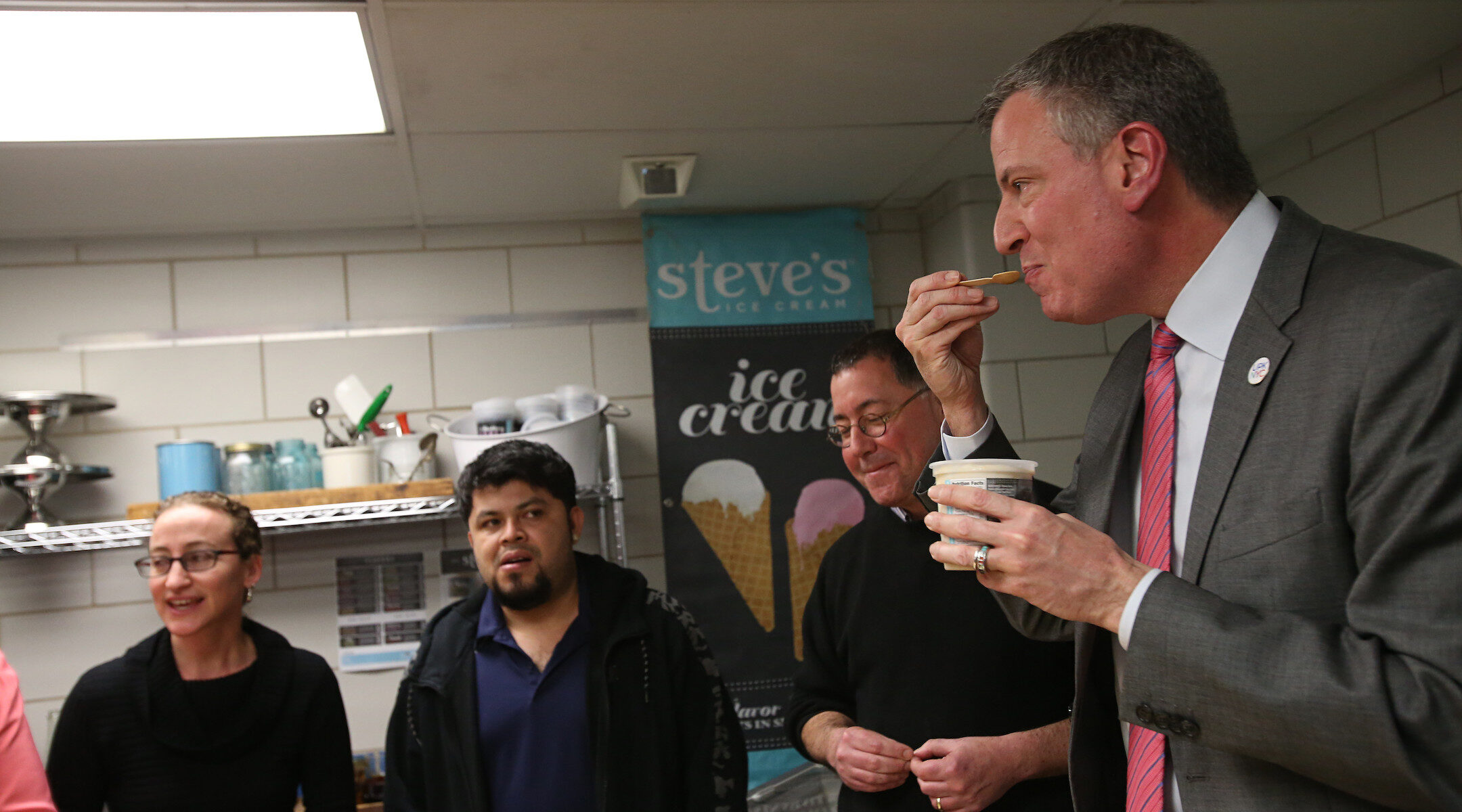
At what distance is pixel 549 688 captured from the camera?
2.10 meters

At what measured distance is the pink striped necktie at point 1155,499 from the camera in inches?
39.4

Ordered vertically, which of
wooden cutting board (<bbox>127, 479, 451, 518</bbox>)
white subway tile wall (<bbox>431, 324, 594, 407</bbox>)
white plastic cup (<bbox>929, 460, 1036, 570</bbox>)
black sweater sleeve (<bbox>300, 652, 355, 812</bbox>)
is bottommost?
black sweater sleeve (<bbox>300, 652, 355, 812</bbox>)

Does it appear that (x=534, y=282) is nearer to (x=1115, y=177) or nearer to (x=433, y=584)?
(x=433, y=584)

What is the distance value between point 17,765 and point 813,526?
197cm

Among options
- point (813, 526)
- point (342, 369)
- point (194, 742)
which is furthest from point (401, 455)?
point (813, 526)

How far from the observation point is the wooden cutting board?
248 centimetres

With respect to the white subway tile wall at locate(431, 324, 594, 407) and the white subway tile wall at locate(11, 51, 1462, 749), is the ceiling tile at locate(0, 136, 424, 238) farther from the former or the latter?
the white subway tile wall at locate(431, 324, 594, 407)

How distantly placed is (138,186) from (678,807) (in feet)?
6.32

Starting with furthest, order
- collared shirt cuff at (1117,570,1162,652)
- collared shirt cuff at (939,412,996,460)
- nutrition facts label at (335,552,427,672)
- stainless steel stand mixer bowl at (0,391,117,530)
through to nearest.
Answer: nutrition facts label at (335,552,427,672) < stainless steel stand mixer bowl at (0,391,117,530) < collared shirt cuff at (939,412,996,460) < collared shirt cuff at (1117,570,1162,652)

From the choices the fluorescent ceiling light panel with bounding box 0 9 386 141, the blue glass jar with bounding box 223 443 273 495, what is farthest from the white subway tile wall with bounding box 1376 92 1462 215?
the blue glass jar with bounding box 223 443 273 495

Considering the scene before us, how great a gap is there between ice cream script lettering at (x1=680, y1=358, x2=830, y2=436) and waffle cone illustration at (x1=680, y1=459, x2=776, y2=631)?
0.37 feet

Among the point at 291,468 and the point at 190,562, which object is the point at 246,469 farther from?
the point at 190,562

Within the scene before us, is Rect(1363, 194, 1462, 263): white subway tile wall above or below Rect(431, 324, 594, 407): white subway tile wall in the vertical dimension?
above

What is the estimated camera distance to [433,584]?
9.34 feet
